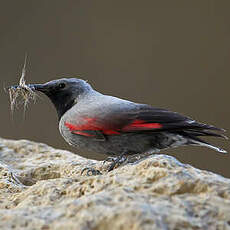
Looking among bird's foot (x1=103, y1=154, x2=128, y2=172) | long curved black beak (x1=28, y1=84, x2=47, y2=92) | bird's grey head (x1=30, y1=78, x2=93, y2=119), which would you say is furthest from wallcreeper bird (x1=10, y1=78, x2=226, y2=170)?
long curved black beak (x1=28, y1=84, x2=47, y2=92)

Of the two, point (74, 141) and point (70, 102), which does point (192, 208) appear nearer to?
point (74, 141)

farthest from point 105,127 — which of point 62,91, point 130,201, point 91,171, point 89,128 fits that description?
point 130,201

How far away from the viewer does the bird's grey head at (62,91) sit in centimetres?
334

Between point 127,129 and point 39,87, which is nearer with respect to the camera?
point 127,129

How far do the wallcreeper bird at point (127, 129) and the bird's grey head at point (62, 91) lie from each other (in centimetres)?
27

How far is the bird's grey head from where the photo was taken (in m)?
3.34

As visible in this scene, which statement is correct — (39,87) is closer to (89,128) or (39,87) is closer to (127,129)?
(89,128)

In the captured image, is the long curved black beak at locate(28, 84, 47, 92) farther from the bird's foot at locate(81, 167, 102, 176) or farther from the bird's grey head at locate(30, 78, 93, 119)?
the bird's foot at locate(81, 167, 102, 176)

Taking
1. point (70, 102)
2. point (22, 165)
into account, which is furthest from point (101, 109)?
point (22, 165)

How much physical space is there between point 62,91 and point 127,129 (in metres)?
0.81

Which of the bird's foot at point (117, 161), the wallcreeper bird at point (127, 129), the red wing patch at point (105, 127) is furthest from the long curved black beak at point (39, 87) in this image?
the bird's foot at point (117, 161)

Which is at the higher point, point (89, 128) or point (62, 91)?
point (62, 91)

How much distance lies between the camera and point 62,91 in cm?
337

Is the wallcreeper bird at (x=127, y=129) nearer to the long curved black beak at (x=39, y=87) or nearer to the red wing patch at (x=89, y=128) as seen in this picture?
the red wing patch at (x=89, y=128)
